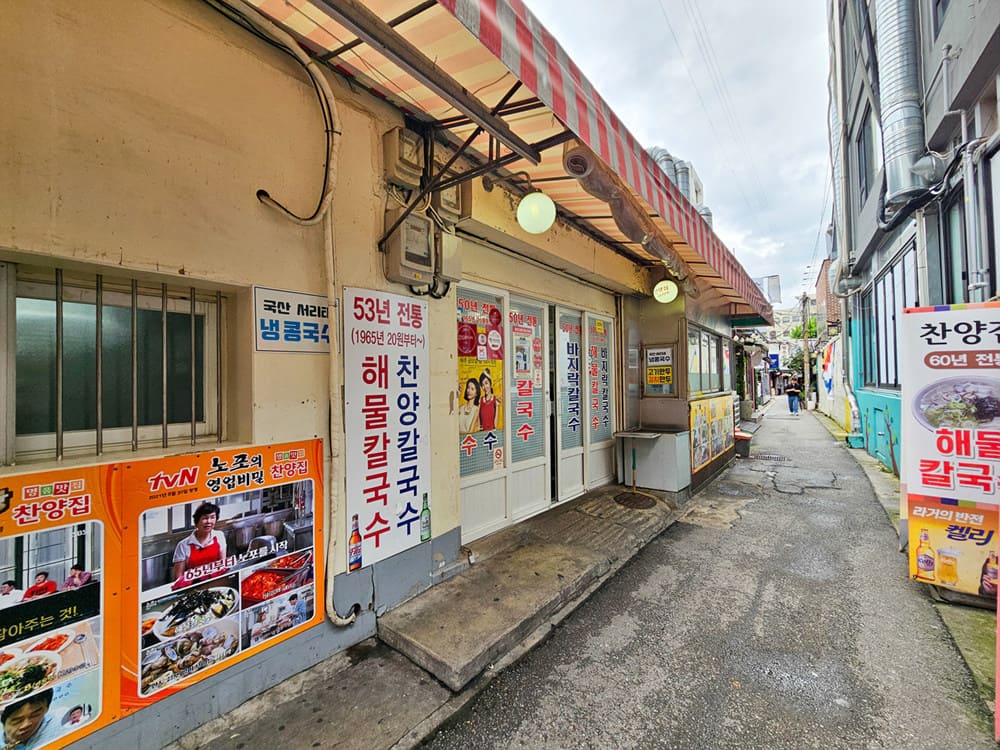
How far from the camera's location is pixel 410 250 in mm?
2930

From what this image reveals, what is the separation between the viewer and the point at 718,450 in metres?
7.65

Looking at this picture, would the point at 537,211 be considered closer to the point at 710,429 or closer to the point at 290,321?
the point at 290,321

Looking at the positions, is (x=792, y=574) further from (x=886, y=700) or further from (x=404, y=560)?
(x=404, y=560)

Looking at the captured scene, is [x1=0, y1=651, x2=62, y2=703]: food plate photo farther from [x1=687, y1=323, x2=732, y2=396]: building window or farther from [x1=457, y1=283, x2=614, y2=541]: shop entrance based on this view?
[x1=687, y1=323, x2=732, y2=396]: building window

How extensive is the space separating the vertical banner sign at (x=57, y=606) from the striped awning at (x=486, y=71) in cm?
217

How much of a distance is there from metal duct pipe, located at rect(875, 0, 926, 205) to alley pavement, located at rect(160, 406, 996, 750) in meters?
4.71

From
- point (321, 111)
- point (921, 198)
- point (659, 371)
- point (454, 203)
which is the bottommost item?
point (659, 371)

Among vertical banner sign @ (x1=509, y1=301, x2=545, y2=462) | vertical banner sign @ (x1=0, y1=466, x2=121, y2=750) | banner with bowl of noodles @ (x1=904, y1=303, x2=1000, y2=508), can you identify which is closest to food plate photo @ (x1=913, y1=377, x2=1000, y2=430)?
banner with bowl of noodles @ (x1=904, y1=303, x2=1000, y2=508)

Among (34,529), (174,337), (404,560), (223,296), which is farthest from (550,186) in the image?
(34,529)

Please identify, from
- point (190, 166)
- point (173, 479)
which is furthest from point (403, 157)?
point (173, 479)

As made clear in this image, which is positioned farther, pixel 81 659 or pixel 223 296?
pixel 223 296

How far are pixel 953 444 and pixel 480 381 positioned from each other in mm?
3875

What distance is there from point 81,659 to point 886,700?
13.2 feet

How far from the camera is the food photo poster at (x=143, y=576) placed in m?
1.62
